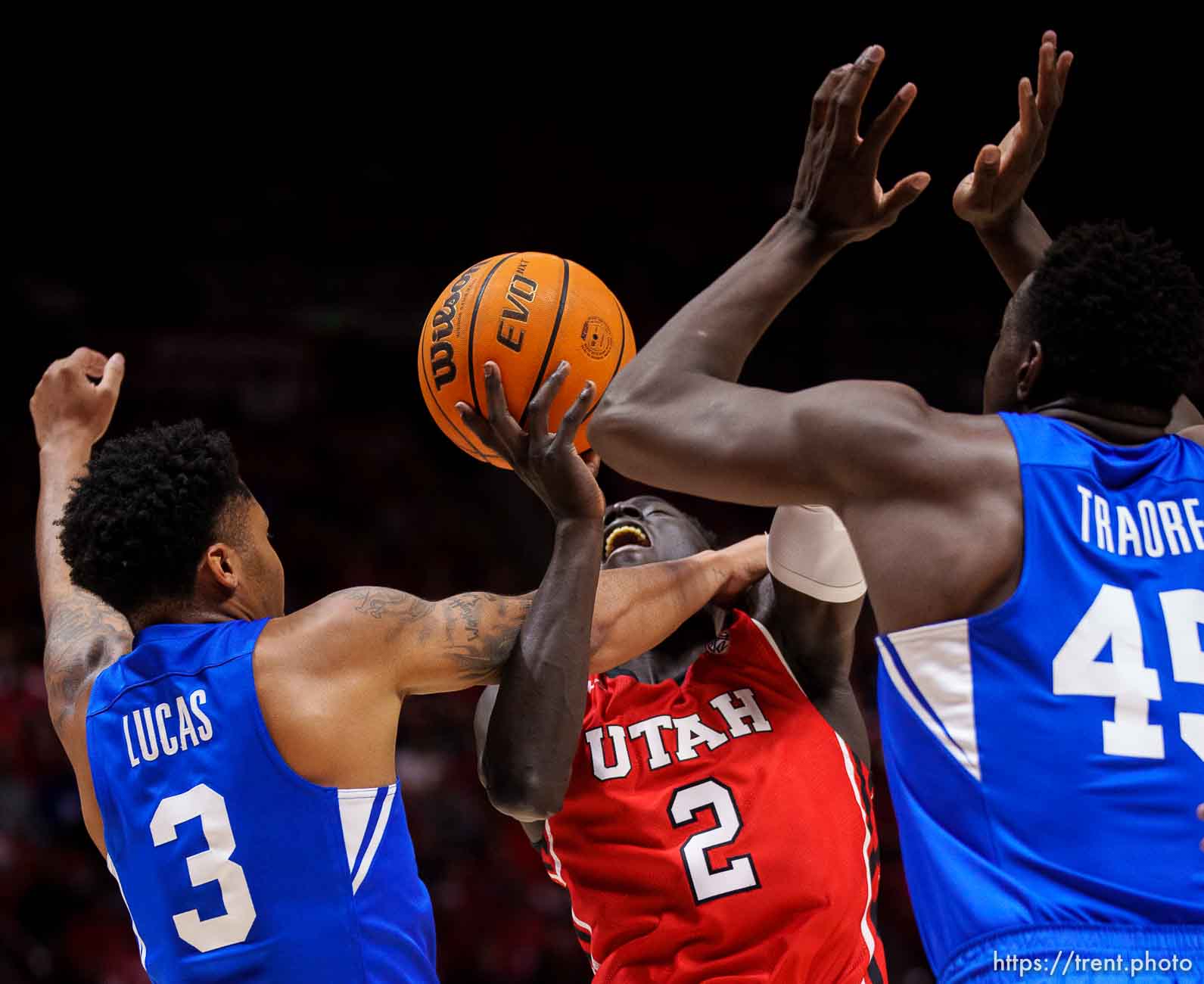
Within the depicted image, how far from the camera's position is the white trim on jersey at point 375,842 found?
8.34 ft

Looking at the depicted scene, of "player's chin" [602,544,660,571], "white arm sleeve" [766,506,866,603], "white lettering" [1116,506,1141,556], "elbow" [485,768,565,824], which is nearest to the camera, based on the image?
"white lettering" [1116,506,1141,556]

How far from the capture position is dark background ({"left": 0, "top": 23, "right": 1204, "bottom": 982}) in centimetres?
1173

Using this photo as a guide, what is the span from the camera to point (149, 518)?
2.74 meters

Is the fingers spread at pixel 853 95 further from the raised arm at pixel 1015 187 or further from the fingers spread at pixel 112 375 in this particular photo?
the fingers spread at pixel 112 375

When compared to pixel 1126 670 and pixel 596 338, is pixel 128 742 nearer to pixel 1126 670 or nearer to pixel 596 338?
pixel 596 338

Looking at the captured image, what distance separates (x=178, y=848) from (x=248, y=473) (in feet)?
30.3

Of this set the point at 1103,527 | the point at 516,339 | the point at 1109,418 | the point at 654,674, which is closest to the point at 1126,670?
the point at 1103,527

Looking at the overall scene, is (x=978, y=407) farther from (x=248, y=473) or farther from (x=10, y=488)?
(x=10, y=488)

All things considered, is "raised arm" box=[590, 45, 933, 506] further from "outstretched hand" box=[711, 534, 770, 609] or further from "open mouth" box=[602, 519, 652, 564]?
"open mouth" box=[602, 519, 652, 564]

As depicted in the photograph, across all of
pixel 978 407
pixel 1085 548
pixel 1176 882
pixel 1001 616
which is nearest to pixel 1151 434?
pixel 1085 548

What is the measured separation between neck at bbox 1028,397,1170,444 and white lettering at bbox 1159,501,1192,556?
134 millimetres

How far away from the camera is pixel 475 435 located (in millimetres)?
2971

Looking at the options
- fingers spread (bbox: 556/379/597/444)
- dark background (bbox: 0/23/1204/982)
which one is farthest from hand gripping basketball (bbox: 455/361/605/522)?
dark background (bbox: 0/23/1204/982)

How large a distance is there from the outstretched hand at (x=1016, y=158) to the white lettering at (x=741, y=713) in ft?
4.00
